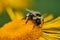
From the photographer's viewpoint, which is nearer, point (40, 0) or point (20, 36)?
point (20, 36)

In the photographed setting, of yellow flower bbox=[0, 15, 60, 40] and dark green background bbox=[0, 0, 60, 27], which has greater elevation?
dark green background bbox=[0, 0, 60, 27]

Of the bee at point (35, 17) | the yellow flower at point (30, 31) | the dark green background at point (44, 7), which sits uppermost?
the dark green background at point (44, 7)

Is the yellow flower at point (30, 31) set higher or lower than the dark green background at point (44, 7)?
lower

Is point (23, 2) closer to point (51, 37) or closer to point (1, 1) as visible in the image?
point (1, 1)

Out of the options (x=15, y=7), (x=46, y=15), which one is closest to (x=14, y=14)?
(x=15, y=7)

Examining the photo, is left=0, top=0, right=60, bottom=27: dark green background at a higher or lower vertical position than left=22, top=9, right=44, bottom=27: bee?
higher

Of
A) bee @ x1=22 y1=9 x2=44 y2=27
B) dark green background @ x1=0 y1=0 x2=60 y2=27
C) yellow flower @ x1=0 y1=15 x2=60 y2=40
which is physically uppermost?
dark green background @ x1=0 y1=0 x2=60 y2=27

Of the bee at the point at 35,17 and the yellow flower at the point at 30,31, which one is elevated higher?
the bee at the point at 35,17

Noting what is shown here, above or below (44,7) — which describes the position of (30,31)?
below
